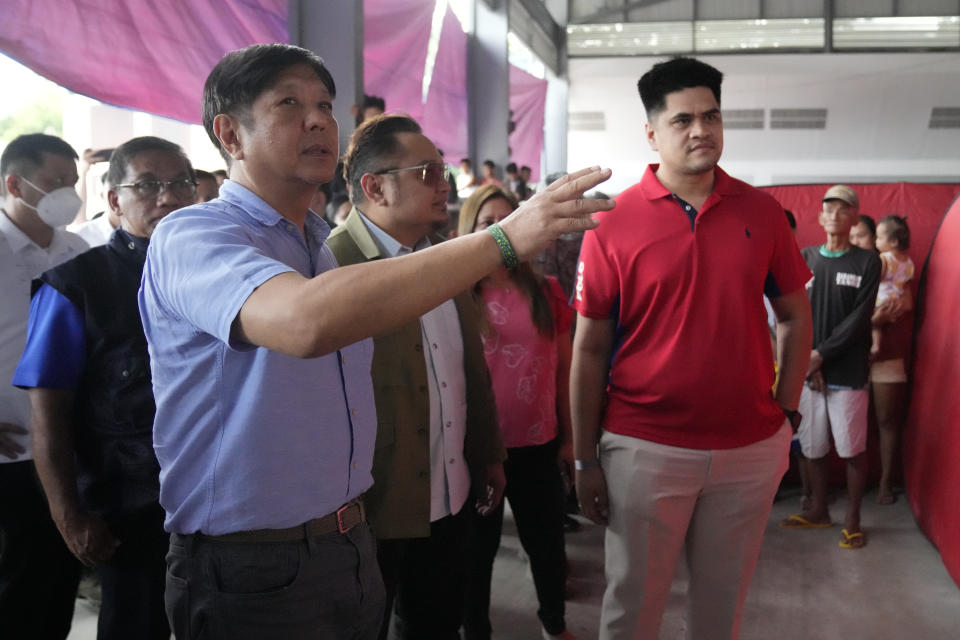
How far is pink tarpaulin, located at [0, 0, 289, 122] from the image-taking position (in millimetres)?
2346

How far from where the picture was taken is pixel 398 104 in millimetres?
5586

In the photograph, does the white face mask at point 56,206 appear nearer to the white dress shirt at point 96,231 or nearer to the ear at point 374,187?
the white dress shirt at point 96,231

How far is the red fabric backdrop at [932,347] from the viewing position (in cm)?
318

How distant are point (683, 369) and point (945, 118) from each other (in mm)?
12306

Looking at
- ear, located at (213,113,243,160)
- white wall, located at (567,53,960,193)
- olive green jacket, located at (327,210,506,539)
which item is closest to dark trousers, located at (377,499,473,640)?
olive green jacket, located at (327,210,506,539)

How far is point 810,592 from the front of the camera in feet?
9.77

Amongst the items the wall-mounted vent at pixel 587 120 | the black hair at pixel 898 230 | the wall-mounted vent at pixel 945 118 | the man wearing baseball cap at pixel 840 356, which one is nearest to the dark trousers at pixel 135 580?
the man wearing baseball cap at pixel 840 356

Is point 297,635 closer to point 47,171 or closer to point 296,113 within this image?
point 296,113

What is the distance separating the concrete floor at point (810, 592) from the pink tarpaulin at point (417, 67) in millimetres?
3032

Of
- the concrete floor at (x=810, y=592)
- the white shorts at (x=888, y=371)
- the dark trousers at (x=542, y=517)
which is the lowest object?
the concrete floor at (x=810, y=592)

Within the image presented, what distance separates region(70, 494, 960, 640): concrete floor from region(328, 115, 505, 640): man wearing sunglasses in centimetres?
97

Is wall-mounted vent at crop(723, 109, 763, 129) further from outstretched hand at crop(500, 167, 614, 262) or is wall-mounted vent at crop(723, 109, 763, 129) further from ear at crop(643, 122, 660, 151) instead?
outstretched hand at crop(500, 167, 614, 262)

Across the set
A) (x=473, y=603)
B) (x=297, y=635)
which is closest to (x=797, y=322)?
(x=473, y=603)

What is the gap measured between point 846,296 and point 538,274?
187cm
